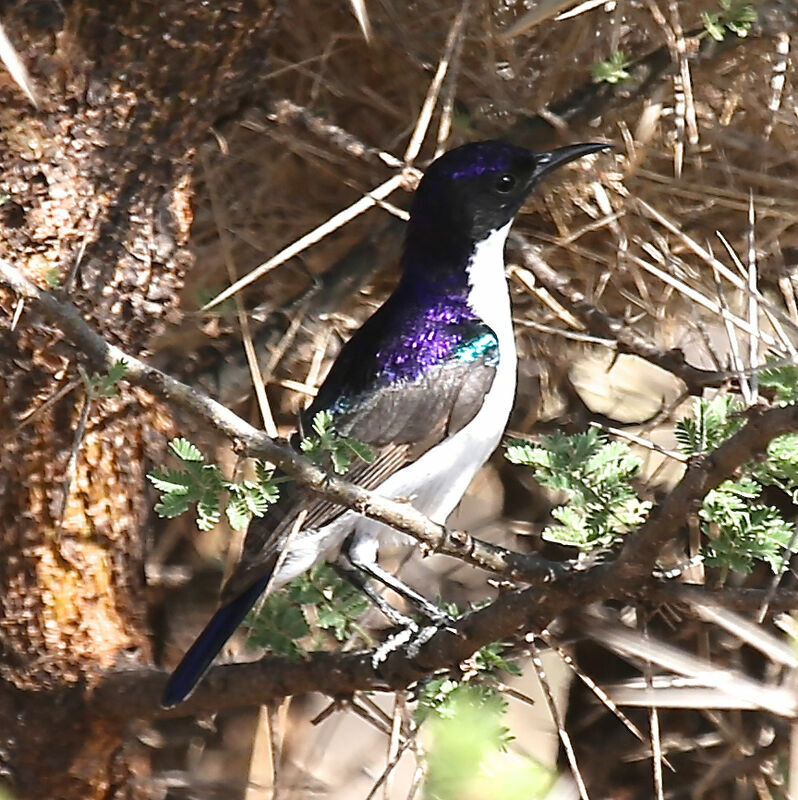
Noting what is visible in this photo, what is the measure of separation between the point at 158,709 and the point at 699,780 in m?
0.96

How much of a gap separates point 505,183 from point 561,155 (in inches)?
4.3

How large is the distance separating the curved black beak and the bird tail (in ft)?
2.37

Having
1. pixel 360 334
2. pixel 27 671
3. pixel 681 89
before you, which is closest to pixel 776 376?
pixel 681 89

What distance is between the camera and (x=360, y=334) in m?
2.18

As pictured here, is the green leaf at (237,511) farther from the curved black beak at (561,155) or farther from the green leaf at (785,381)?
the curved black beak at (561,155)

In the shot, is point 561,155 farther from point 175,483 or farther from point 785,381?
point 175,483

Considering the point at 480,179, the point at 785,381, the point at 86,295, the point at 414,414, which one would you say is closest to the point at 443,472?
the point at 414,414

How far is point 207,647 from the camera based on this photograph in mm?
1825

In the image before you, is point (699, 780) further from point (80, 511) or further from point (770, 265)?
point (80, 511)

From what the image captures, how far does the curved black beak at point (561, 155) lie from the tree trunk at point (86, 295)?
45 centimetres

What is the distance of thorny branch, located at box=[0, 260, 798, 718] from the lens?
1280 mm

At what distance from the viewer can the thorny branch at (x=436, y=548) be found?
1280 mm

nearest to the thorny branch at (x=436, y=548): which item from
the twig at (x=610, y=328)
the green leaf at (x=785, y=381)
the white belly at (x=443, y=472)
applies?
the green leaf at (x=785, y=381)

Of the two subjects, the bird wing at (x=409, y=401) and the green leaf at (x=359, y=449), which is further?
the bird wing at (x=409, y=401)
